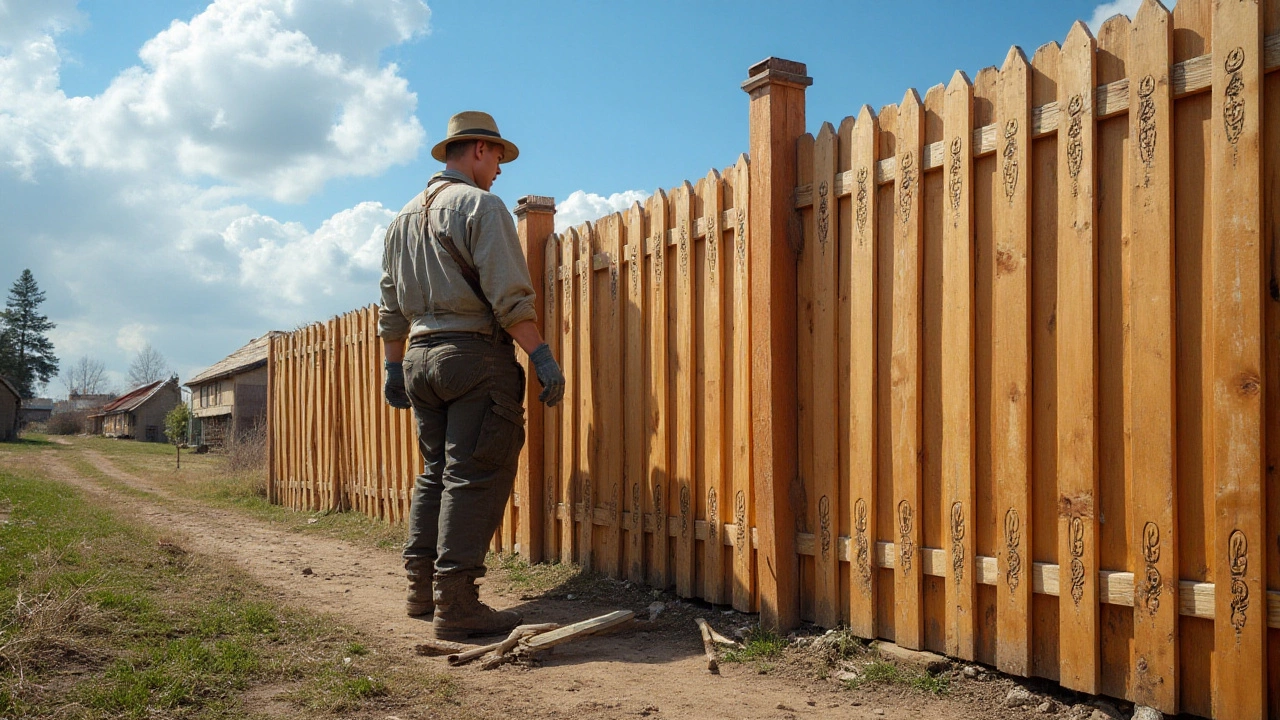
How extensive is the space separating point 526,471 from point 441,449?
1424 millimetres

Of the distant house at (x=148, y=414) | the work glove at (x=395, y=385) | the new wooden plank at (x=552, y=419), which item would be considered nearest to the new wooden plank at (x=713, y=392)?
the new wooden plank at (x=552, y=419)

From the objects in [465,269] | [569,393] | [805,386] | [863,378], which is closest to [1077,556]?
[863,378]

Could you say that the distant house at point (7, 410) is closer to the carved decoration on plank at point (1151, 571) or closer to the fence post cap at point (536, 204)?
the fence post cap at point (536, 204)

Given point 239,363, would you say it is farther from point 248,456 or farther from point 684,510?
point 684,510

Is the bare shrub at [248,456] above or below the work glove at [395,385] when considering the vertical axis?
below

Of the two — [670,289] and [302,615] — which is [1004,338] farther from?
[302,615]

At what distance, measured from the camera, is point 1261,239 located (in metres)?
2.55

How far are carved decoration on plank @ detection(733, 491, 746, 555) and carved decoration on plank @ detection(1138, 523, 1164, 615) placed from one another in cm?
183

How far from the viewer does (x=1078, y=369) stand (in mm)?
2969

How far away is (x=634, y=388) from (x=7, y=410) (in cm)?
4443

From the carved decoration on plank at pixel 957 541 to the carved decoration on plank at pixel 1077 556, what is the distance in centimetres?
42

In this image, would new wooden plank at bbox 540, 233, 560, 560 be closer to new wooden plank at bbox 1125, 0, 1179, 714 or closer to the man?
the man

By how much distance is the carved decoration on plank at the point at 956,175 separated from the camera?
11.0ft

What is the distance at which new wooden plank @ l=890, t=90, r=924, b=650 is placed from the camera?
3.49 m
